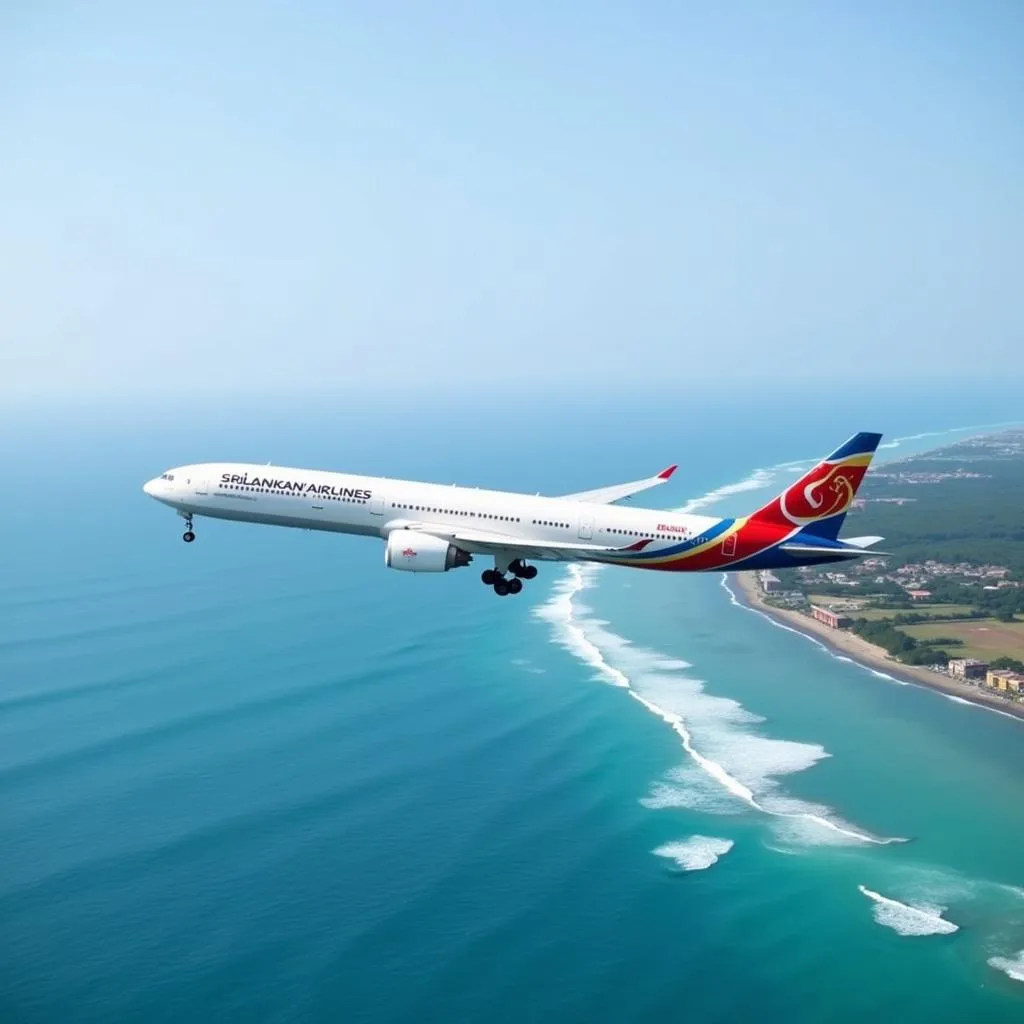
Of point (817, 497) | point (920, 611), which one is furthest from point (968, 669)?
point (817, 497)

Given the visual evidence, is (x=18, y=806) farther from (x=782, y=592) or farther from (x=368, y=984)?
(x=782, y=592)

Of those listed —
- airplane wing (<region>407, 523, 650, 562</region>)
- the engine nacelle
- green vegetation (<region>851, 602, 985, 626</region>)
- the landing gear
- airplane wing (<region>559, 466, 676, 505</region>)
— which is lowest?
green vegetation (<region>851, 602, 985, 626</region>)

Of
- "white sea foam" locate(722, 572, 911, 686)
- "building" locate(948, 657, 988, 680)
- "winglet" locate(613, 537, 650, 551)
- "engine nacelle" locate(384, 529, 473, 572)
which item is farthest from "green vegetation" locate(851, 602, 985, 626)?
"engine nacelle" locate(384, 529, 473, 572)

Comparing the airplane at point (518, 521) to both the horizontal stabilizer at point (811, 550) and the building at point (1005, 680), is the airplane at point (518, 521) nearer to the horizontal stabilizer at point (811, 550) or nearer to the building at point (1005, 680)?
the horizontal stabilizer at point (811, 550)

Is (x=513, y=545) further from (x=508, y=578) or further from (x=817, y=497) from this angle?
(x=817, y=497)

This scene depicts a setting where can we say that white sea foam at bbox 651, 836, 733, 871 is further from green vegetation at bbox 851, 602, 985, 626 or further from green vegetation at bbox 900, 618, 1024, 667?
green vegetation at bbox 851, 602, 985, 626

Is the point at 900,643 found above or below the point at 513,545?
below
